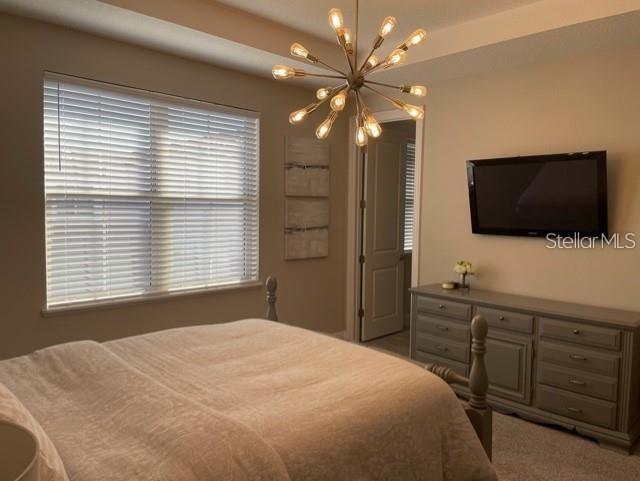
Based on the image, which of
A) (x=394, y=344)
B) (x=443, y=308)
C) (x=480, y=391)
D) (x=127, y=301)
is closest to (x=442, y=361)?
(x=443, y=308)

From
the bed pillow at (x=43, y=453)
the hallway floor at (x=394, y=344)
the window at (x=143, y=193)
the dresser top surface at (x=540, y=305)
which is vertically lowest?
the hallway floor at (x=394, y=344)

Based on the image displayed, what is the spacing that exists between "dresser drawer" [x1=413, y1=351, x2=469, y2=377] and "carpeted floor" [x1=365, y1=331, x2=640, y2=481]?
45 centimetres

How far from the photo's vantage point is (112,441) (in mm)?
1354

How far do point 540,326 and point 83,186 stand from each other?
3251 mm

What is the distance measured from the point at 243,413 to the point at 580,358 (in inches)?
93.9

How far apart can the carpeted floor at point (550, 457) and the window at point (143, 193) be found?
238 cm

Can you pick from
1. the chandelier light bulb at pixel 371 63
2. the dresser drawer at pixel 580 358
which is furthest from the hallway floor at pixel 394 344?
the chandelier light bulb at pixel 371 63

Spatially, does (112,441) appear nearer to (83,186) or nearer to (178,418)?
(178,418)

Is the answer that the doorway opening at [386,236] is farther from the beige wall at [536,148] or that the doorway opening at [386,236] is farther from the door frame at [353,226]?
the beige wall at [536,148]

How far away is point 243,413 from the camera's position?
5.14 ft

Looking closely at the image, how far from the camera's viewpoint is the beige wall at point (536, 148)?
320cm

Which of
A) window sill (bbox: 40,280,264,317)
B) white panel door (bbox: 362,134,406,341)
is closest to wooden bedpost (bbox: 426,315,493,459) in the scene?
window sill (bbox: 40,280,264,317)

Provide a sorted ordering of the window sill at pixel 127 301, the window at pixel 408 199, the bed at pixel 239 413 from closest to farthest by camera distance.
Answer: the bed at pixel 239 413, the window sill at pixel 127 301, the window at pixel 408 199

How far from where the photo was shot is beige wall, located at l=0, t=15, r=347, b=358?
2.89 meters
